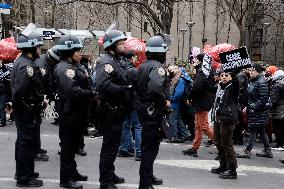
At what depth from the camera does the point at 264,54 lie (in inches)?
1861

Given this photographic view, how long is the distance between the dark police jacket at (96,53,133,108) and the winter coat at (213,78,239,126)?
179 centimetres

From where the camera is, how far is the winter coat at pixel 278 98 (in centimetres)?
1214

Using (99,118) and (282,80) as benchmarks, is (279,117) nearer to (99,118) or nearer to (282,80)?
(282,80)

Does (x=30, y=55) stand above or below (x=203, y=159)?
above

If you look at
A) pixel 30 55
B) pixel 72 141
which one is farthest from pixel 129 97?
pixel 30 55

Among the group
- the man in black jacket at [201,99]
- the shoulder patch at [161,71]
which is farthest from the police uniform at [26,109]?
the man in black jacket at [201,99]

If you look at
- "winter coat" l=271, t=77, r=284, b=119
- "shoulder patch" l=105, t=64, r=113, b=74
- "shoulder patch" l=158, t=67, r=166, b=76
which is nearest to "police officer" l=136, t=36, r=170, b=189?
"shoulder patch" l=158, t=67, r=166, b=76

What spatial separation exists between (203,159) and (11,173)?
3603 millimetres

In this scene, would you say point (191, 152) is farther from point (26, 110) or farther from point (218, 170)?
point (26, 110)

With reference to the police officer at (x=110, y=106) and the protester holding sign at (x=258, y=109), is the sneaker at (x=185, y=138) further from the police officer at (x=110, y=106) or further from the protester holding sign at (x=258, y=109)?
the police officer at (x=110, y=106)

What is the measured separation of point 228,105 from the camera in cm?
852

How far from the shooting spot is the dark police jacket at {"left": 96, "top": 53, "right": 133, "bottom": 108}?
23.5ft

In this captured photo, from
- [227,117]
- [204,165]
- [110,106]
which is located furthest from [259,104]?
[110,106]

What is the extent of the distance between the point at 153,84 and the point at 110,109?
0.65 metres
